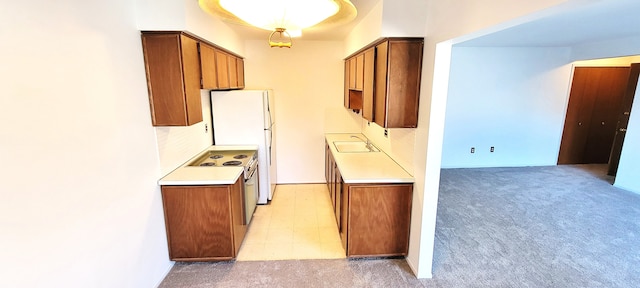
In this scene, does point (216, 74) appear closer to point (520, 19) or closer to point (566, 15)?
point (520, 19)

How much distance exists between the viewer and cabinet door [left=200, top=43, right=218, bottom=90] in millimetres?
2650

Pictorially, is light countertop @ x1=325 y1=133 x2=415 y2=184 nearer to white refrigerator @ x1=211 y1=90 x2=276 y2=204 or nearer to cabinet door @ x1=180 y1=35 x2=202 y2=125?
white refrigerator @ x1=211 y1=90 x2=276 y2=204

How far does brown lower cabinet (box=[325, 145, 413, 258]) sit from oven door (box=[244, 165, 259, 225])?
1129 millimetres

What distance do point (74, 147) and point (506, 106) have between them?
6.38 metres

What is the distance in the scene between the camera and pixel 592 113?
5.84 metres

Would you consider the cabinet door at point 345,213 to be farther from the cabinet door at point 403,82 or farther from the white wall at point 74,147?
the white wall at point 74,147

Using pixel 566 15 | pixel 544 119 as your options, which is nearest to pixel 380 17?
pixel 566 15

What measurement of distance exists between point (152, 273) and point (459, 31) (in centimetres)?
294

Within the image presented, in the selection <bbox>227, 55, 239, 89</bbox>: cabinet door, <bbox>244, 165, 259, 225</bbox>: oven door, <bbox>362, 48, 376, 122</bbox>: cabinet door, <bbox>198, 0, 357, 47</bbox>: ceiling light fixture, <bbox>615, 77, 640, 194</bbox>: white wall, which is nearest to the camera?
<bbox>198, 0, 357, 47</bbox>: ceiling light fixture

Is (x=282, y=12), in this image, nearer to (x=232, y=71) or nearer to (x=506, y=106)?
(x=232, y=71)

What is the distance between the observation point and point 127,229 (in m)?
2.08

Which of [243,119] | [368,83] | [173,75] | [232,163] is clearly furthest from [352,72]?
[173,75]

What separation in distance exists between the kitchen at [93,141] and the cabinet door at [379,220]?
0.18m

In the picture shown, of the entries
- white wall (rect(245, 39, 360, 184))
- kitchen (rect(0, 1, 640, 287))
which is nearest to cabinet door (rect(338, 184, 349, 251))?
kitchen (rect(0, 1, 640, 287))
